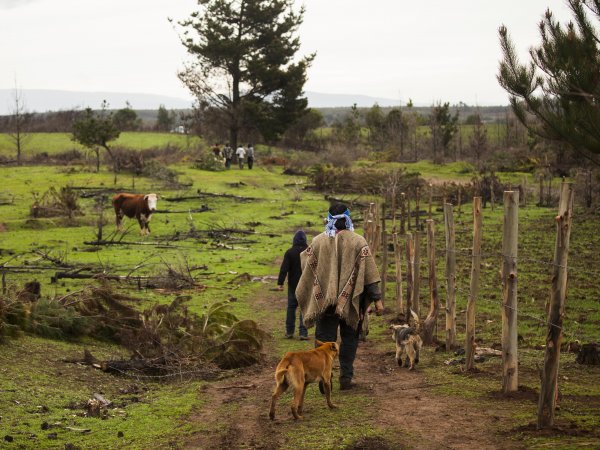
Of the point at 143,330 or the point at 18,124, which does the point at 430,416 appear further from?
the point at 18,124

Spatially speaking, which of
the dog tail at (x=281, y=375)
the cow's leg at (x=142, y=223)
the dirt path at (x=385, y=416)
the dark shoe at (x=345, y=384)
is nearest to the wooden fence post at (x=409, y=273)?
the dirt path at (x=385, y=416)

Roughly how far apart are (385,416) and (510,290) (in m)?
1.81

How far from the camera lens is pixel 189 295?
1577 centimetres

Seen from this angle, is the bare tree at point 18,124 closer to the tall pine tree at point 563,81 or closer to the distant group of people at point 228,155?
the distant group of people at point 228,155

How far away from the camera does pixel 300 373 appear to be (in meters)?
7.32

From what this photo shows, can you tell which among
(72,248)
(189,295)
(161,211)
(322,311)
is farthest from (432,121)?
(322,311)

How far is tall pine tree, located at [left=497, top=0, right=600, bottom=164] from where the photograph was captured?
13.4 m

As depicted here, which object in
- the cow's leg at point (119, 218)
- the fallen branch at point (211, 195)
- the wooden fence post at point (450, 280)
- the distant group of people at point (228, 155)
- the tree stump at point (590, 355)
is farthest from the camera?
the distant group of people at point (228, 155)

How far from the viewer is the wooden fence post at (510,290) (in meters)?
7.88

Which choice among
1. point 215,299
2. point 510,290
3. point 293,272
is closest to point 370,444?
point 510,290

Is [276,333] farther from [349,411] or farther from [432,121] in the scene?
[432,121]

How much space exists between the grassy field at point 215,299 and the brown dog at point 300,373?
33 cm

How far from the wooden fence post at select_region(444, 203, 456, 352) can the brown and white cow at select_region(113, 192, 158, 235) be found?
16.7 meters

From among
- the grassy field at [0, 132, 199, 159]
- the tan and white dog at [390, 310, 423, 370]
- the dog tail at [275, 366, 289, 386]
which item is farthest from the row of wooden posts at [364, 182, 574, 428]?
the grassy field at [0, 132, 199, 159]
